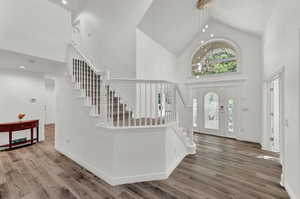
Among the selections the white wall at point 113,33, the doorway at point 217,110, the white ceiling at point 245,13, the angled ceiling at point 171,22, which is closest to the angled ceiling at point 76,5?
the white wall at point 113,33

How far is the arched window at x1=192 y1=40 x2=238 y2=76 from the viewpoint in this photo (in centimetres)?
511

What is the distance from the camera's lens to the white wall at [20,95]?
4298 mm

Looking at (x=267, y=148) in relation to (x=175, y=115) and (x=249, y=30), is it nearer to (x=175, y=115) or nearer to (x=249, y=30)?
(x=175, y=115)

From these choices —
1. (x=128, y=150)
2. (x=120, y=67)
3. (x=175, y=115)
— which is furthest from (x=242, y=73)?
(x=128, y=150)

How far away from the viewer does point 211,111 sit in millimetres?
5551

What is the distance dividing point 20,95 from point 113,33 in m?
3.78

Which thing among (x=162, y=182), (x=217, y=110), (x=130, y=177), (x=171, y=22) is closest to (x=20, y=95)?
(x=130, y=177)

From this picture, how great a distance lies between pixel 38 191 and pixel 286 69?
4557 millimetres

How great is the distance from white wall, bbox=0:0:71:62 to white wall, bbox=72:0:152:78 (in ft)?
4.22

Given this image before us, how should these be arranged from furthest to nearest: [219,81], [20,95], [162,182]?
[219,81] < [20,95] < [162,182]

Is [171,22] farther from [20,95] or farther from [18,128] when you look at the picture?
[18,128]

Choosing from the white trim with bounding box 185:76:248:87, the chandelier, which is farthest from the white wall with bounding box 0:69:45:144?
the chandelier

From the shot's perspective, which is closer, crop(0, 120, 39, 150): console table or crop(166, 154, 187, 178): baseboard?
crop(166, 154, 187, 178): baseboard

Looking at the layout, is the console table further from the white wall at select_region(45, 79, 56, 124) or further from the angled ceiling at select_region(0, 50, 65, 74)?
the white wall at select_region(45, 79, 56, 124)
